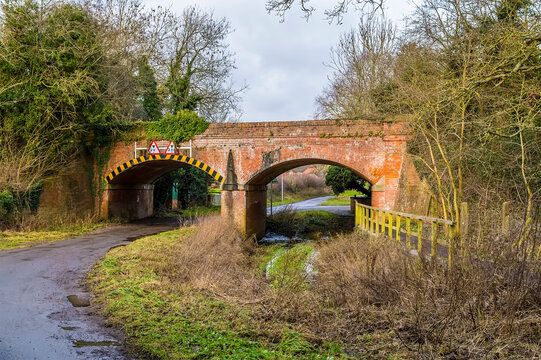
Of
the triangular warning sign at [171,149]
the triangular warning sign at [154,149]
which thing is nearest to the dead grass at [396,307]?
the triangular warning sign at [171,149]

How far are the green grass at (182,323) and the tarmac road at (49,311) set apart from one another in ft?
0.82

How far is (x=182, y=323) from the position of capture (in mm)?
5109

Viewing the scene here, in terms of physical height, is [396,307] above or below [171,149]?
below

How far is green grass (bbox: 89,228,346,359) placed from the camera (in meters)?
4.30

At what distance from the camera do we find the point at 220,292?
6387 millimetres

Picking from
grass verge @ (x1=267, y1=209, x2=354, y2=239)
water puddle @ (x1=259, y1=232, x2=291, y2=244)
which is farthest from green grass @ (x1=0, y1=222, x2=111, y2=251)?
grass verge @ (x1=267, y1=209, x2=354, y2=239)

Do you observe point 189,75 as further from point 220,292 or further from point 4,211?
point 220,292

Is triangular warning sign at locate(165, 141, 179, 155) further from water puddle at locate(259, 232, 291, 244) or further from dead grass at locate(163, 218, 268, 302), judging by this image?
water puddle at locate(259, 232, 291, 244)

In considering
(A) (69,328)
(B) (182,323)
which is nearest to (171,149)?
(A) (69,328)

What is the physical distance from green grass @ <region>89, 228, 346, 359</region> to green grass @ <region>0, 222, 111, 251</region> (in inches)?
170

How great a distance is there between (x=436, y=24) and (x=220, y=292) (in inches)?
410

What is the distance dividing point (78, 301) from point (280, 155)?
923 cm

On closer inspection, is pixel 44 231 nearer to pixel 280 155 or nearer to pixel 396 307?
pixel 280 155

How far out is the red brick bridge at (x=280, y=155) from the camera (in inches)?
548
